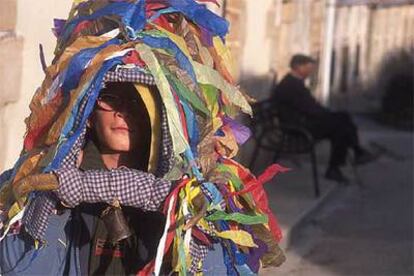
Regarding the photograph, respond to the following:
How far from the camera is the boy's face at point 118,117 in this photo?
244 centimetres

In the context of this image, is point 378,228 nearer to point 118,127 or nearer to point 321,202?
point 321,202

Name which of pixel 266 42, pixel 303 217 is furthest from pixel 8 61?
pixel 266 42

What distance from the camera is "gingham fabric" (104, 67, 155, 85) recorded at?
92.1 inches

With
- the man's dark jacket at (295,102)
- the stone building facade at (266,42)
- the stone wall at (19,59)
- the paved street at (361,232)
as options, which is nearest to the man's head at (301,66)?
the man's dark jacket at (295,102)

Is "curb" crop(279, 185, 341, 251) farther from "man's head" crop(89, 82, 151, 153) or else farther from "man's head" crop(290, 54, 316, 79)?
"man's head" crop(89, 82, 151, 153)

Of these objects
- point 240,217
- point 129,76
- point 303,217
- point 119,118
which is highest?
point 129,76

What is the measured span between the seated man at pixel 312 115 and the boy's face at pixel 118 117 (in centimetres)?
719

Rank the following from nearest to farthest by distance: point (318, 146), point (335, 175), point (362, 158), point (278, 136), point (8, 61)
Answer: point (8, 61) → point (278, 136) → point (335, 175) → point (362, 158) → point (318, 146)

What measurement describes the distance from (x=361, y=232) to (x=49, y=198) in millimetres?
6473

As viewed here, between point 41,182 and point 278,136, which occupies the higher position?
point 41,182

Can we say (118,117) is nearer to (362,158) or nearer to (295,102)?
(295,102)

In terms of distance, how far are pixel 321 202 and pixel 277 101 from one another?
1.03 meters

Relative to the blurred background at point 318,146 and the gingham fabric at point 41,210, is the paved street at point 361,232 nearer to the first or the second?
the blurred background at point 318,146

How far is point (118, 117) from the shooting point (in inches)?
96.0
